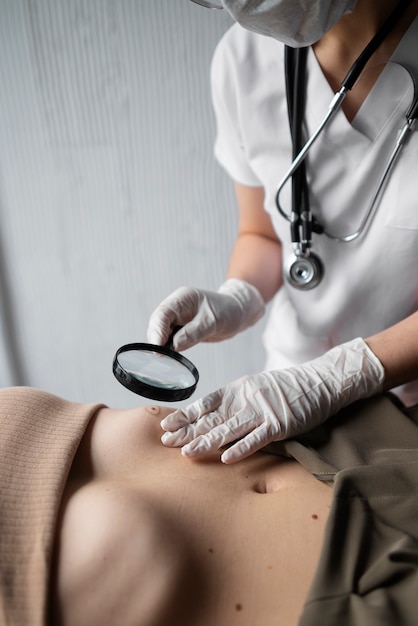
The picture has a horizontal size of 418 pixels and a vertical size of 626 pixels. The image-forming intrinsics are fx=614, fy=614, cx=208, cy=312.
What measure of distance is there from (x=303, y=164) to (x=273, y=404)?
44 centimetres

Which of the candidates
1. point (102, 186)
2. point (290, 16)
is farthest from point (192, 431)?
point (102, 186)

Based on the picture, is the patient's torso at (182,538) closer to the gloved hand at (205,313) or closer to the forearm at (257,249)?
the gloved hand at (205,313)

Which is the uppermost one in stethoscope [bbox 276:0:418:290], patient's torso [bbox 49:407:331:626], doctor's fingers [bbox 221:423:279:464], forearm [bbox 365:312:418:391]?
stethoscope [bbox 276:0:418:290]

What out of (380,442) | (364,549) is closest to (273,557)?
(364,549)

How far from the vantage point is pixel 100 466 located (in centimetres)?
92

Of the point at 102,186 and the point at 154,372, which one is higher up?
the point at 102,186

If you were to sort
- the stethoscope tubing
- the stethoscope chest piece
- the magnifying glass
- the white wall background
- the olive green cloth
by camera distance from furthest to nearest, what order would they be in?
the white wall background → the stethoscope chest piece → the stethoscope tubing → the magnifying glass → the olive green cloth

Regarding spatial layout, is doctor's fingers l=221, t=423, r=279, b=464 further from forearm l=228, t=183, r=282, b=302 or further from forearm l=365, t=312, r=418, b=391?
forearm l=228, t=183, r=282, b=302

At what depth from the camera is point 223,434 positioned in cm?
94

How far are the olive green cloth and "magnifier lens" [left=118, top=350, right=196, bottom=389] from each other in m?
0.18

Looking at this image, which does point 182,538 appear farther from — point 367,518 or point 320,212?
point 320,212

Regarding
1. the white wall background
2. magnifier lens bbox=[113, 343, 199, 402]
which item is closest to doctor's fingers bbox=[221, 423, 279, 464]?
magnifier lens bbox=[113, 343, 199, 402]

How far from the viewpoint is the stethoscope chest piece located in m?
1.15

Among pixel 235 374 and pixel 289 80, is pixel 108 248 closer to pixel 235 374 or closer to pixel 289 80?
pixel 235 374
